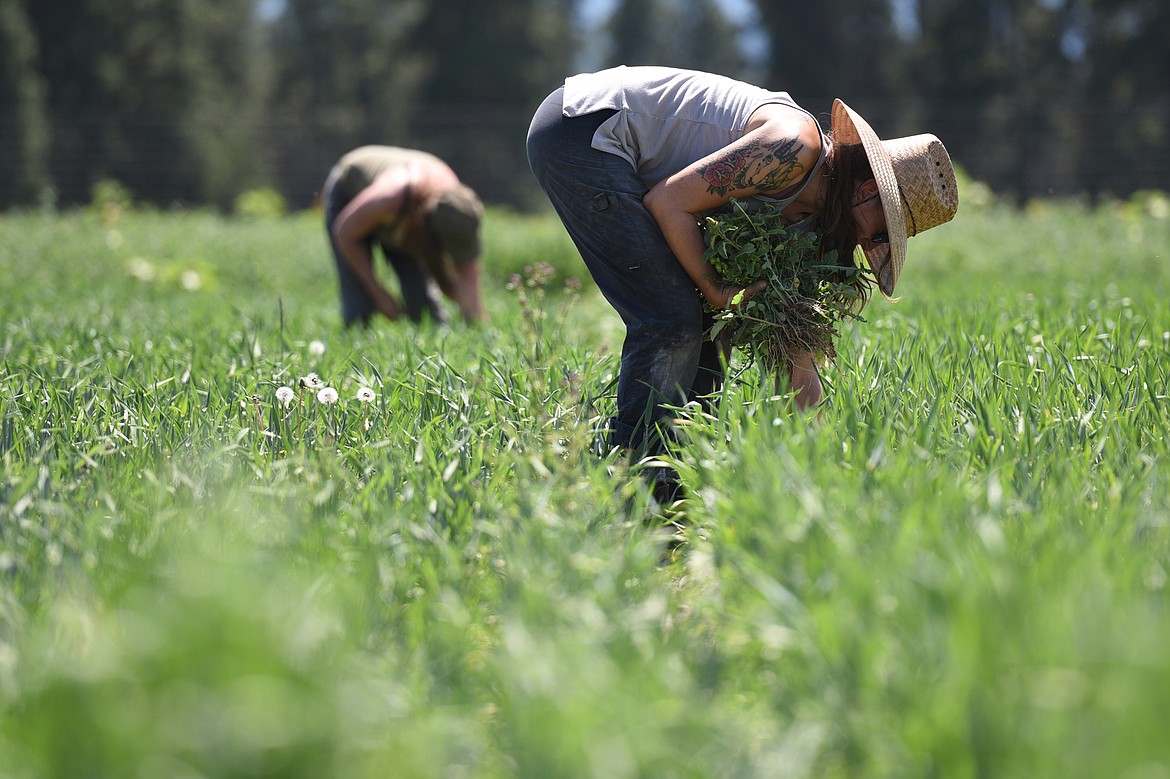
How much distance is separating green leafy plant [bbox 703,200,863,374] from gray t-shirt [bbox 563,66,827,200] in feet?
0.78

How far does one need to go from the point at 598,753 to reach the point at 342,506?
3.75ft

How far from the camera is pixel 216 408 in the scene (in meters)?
3.05

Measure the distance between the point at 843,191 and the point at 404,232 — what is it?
3036 millimetres

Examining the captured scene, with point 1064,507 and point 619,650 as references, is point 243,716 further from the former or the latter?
point 1064,507

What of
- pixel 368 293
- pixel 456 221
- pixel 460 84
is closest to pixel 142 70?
pixel 460 84

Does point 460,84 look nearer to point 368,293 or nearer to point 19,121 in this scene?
point 19,121

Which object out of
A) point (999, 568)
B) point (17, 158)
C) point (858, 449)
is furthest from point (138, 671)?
point (17, 158)

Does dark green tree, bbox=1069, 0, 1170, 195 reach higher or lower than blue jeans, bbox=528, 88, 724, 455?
lower

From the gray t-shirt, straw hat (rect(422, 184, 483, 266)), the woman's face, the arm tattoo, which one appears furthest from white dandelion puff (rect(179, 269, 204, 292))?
the woman's face

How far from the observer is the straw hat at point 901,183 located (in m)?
2.69

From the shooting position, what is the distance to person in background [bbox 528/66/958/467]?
2758 millimetres

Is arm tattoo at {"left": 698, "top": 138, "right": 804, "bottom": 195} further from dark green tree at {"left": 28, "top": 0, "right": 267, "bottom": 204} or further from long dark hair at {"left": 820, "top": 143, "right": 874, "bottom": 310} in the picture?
dark green tree at {"left": 28, "top": 0, "right": 267, "bottom": 204}

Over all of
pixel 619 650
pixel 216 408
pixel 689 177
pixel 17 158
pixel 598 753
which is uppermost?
pixel 689 177

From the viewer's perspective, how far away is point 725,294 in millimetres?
2910
